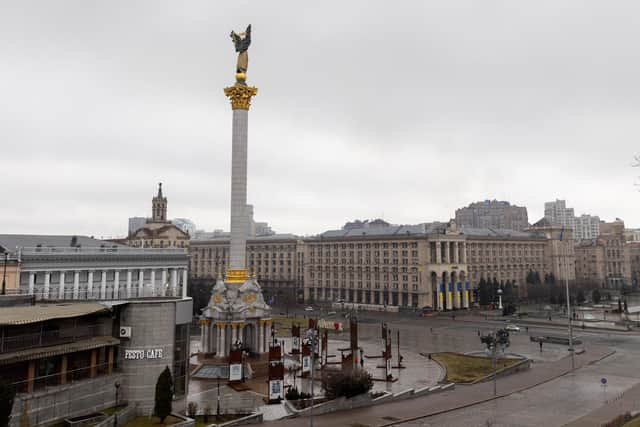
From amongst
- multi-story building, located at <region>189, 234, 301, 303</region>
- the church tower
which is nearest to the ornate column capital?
multi-story building, located at <region>189, 234, 301, 303</region>

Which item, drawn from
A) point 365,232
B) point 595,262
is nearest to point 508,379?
point 365,232

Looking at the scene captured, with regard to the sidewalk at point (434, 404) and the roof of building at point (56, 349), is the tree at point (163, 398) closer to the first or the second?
the roof of building at point (56, 349)

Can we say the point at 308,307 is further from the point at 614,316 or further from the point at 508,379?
the point at 508,379

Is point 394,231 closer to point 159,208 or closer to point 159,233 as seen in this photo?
point 159,233

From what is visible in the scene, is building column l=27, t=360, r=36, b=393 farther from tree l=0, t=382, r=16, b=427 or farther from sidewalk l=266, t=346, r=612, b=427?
sidewalk l=266, t=346, r=612, b=427

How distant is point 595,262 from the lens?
597 ft

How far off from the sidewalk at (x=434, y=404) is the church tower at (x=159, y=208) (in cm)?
12401

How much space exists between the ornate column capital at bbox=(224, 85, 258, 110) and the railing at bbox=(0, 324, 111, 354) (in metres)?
39.0

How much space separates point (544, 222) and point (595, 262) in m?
26.6

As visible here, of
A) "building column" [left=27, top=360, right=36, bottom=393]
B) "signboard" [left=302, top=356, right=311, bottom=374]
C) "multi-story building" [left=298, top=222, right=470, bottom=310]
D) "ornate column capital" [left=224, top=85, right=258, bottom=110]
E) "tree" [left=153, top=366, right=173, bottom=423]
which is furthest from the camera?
"multi-story building" [left=298, top=222, right=470, bottom=310]

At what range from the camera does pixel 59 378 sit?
109 ft

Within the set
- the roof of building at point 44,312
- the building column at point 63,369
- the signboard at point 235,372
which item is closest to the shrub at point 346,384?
the signboard at point 235,372

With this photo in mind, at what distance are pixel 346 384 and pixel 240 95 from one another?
1670 inches

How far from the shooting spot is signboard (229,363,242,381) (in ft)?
165
